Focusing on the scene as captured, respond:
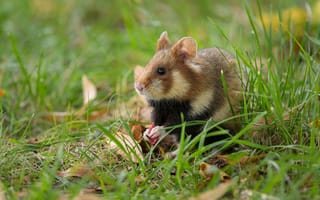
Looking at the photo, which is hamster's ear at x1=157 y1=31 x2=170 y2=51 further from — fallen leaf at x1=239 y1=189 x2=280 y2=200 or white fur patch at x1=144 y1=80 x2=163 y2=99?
fallen leaf at x1=239 y1=189 x2=280 y2=200

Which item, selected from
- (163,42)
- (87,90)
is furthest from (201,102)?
(87,90)

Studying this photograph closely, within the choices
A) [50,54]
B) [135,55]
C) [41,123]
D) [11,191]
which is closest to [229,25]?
[135,55]

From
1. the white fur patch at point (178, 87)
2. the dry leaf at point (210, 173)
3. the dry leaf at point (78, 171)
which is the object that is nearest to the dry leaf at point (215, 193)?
the dry leaf at point (210, 173)

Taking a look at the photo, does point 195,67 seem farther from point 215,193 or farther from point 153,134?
point 215,193

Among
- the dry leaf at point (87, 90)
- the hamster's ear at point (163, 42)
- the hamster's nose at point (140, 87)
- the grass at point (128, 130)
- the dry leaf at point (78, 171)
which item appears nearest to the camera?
the grass at point (128, 130)

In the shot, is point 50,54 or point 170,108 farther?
point 50,54

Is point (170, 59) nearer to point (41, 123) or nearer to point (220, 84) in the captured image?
point (220, 84)

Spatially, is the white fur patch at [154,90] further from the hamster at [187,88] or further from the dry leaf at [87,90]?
the dry leaf at [87,90]
